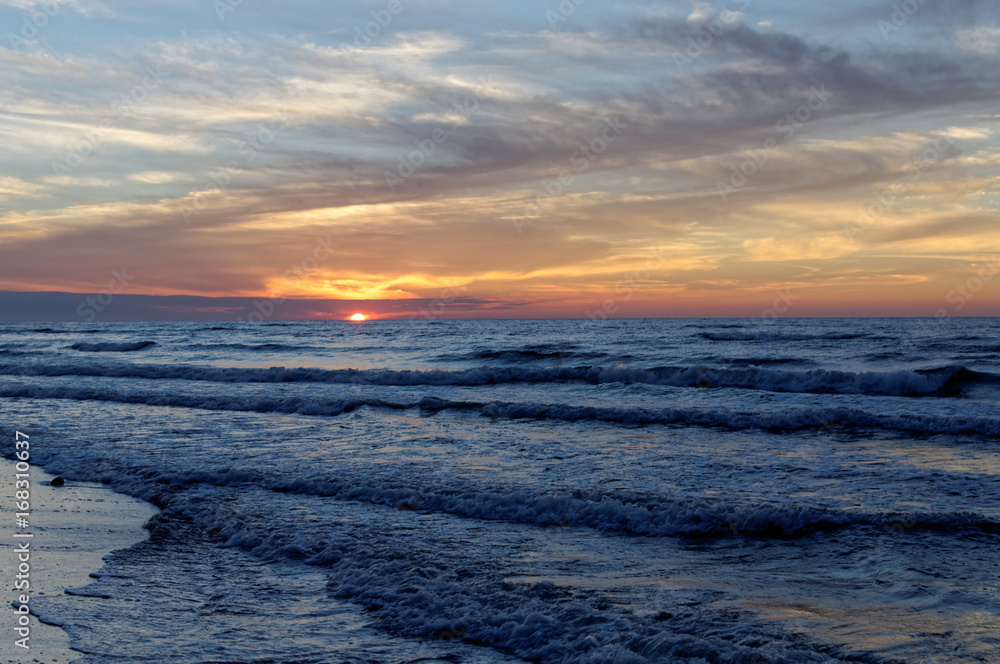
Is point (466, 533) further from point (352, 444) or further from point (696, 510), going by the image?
point (352, 444)

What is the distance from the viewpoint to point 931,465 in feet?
39.1

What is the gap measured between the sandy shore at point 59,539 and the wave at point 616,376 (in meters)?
17.8

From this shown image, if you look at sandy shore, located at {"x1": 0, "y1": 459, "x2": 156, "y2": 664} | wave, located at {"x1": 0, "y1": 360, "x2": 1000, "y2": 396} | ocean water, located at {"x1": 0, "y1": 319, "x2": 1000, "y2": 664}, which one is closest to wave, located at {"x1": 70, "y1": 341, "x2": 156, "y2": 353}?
wave, located at {"x1": 0, "y1": 360, "x2": 1000, "y2": 396}

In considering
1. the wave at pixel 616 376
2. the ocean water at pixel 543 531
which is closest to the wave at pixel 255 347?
the wave at pixel 616 376

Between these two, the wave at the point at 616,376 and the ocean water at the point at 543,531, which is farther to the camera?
the wave at the point at 616,376

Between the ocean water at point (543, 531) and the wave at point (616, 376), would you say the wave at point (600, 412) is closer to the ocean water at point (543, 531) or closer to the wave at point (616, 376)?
the ocean water at point (543, 531)

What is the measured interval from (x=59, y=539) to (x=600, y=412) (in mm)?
13209

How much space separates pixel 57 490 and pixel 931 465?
1460cm

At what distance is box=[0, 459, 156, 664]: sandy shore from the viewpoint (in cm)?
534

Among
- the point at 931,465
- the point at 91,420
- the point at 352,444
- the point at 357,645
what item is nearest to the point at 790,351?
the point at 931,465

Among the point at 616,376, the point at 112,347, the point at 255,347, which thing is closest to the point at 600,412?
the point at 616,376

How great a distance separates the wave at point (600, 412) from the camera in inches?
632

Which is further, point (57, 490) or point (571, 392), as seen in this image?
point (571, 392)

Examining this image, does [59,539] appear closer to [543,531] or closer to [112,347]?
[543,531]
